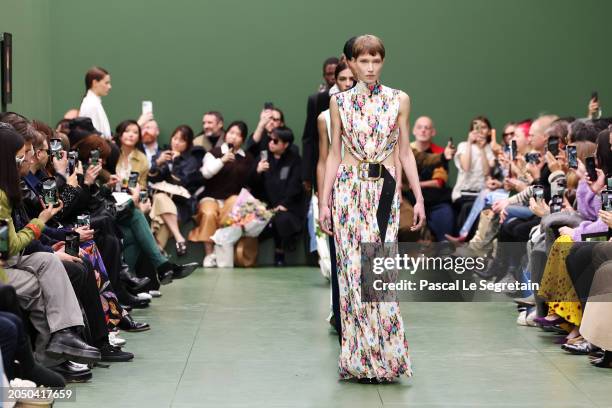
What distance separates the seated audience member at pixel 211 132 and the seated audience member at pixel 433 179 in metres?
1.68

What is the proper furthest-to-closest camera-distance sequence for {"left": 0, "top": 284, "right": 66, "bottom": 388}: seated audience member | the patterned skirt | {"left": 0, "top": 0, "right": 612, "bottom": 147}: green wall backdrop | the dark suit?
1. {"left": 0, "top": 0, "right": 612, "bottom": 147}: green wall backdrop
2. the dark suit
3. the patterned skirt
4. {"left": 0, "top": 284, "right": 66, "bottom": 388}: seated audience member

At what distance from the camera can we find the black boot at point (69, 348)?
4809mm

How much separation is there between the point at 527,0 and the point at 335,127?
6.15 metres

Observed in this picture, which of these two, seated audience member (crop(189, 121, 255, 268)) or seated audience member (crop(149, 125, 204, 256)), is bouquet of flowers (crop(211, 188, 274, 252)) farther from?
seated audience member (crop(149, 125, 204, 256))

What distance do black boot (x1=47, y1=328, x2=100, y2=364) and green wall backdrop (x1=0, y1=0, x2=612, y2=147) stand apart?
5732mm

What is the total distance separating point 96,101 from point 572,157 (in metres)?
3.71

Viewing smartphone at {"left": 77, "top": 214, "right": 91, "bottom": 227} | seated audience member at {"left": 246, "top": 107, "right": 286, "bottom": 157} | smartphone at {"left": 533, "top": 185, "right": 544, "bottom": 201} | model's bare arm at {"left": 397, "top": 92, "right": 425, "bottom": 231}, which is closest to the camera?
model's bare arm at {"left": 397, "top": 92, "right": 425, "bottom": 231}

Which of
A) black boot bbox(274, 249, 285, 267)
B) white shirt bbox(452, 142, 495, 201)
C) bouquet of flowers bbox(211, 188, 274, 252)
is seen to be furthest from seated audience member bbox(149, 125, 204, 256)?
white shirt bbox(452, 142, 495, 201)

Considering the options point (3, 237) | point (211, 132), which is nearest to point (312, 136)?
point (3, 237)

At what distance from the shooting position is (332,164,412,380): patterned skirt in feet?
16.3

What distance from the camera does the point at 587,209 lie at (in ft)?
20.5

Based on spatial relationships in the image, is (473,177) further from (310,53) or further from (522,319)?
(522,319)

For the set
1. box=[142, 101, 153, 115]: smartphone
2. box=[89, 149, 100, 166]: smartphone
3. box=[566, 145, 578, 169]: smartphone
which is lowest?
box=[89, 149, 100, 166]: smartphone

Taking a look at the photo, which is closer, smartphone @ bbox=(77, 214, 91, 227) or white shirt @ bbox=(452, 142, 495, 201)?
smartphone @ bbox=(77, 214, 91, 227)
